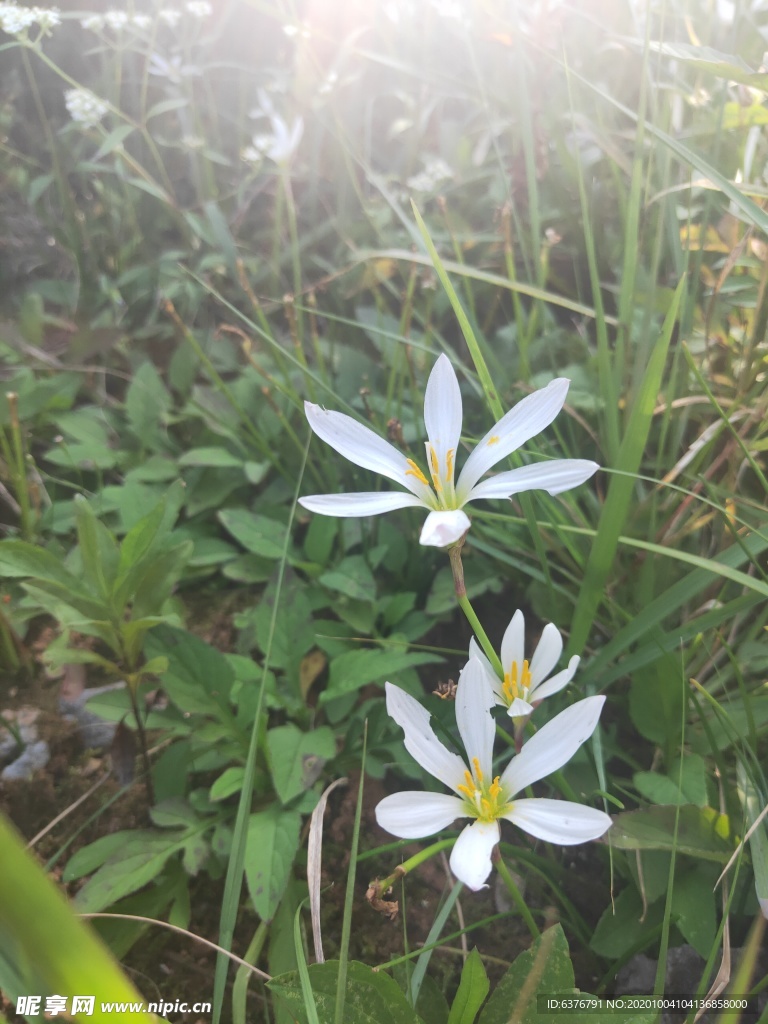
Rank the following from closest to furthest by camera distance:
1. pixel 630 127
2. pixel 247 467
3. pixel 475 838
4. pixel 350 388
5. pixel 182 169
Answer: pixel 475 838, pixel 247 467, pixel 350 388, pixel 630 127, pixel 182 169

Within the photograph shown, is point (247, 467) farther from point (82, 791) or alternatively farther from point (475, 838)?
point (475, 838)

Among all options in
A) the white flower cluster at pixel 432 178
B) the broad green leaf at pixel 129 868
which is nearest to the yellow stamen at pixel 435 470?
the broad green leaf at pixel 129 868

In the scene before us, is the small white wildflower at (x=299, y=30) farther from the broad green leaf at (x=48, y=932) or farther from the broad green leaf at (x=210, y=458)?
the broad green leaf at (x=48, y=932)

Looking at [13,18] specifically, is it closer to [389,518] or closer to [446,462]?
[389,518]

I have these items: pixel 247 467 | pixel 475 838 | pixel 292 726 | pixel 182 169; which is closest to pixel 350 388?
pixel 247 467

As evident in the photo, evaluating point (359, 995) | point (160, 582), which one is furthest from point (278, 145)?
point (359, 995)

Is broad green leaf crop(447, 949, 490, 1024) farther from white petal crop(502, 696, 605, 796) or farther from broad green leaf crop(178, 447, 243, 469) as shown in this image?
broad green leaf crop(178, 447, 243, 469)
